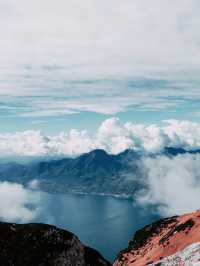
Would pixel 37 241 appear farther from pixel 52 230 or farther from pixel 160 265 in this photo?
pixel 160 265

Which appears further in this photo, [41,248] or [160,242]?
[160,242]

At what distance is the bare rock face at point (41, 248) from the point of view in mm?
97938

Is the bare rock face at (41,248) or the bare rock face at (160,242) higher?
the bare rock face at (41,248)

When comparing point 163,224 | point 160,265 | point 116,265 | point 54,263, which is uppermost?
point 160,265

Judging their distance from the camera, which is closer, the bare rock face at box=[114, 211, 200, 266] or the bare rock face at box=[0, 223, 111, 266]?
the bare rock face at box=[0, 223, 111, 266]

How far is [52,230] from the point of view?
4387 inches

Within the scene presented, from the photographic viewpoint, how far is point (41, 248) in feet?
340

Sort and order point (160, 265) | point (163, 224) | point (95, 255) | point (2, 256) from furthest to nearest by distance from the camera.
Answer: point (163, 224) → point (95, 255) → point (2, 256) → point (160, 265)

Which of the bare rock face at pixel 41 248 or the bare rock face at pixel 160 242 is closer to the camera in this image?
the bare rock face at pixel 41 248

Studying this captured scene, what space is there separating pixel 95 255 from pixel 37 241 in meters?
22.2

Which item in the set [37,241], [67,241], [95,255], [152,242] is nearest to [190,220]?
[152,242]

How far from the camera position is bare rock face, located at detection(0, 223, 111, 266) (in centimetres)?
9794

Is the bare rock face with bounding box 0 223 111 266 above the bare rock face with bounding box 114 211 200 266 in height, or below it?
above

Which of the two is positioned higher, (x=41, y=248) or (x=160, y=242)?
(x=41, y=248)
